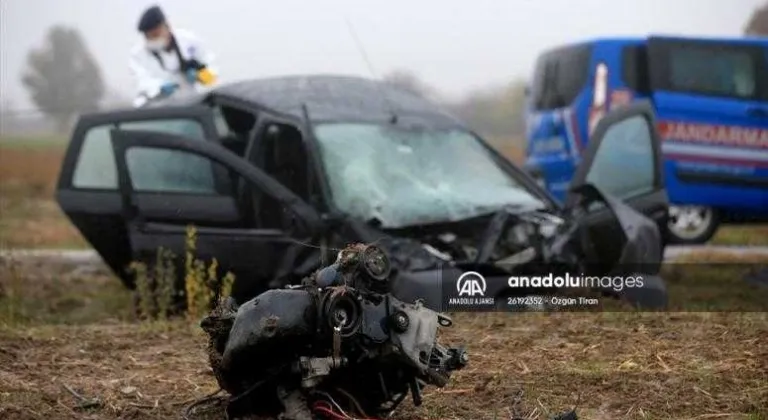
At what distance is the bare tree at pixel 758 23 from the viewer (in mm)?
13766

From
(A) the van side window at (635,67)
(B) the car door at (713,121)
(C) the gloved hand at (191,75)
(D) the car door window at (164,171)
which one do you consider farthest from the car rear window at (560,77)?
(D) the car door window at (164,171)

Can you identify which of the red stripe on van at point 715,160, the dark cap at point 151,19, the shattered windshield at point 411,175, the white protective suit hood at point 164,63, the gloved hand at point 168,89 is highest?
the dark cap at point 151,19

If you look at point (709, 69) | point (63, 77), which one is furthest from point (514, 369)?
point (63, 77)

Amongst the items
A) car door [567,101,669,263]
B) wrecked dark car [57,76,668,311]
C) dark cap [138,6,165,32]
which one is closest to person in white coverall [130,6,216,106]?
dark cap [138,6,165,32]

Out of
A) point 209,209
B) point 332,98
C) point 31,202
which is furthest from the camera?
point 31,202

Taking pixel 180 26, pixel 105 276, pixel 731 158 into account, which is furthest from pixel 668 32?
pixel 105 276

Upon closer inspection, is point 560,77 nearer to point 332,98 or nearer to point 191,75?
point 191,75

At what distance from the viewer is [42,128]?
14.4 metres

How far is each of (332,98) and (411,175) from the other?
1.02 metres

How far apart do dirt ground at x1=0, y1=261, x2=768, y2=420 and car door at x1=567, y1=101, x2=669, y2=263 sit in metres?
1.20

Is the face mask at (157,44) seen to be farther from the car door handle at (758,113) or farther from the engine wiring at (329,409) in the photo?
the engine wiring at (329,409)

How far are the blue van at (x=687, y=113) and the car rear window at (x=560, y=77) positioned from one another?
0.04ft

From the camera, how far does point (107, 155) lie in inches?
354

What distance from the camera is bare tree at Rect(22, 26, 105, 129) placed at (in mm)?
14102
